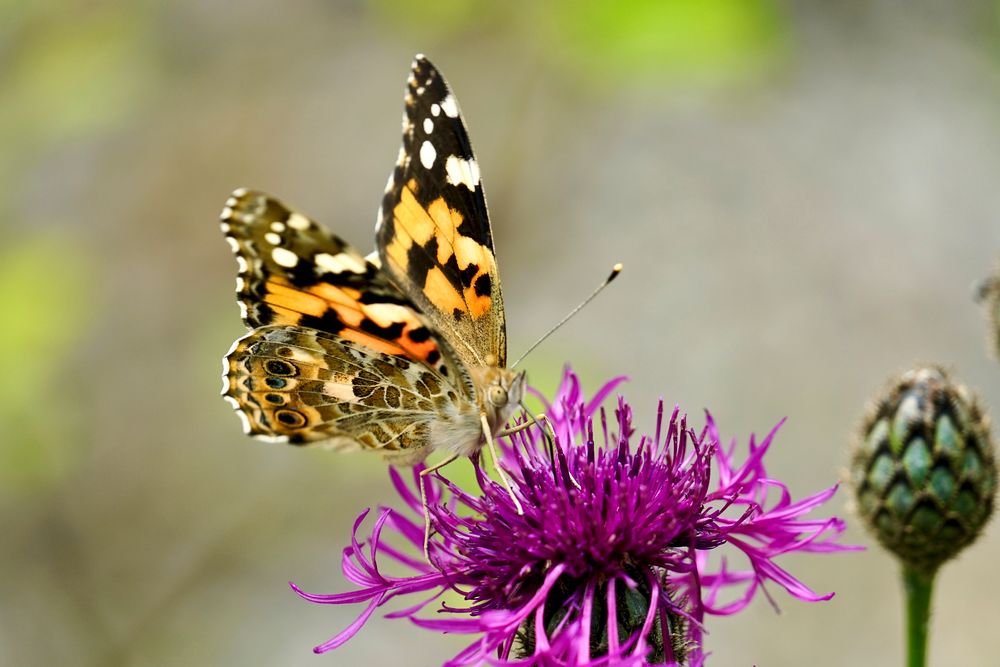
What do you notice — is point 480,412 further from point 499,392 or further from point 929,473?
point 929,473

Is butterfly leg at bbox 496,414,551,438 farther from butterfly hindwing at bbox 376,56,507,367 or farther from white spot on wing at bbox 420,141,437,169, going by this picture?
white spot on wing at bbox 420,141,437,169

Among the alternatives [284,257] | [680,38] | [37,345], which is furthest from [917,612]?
[37,345]

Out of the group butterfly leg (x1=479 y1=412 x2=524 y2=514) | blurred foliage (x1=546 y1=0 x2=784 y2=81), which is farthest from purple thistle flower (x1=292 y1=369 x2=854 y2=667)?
blurred foliage (x1=546 y1=0 x2=784 y2=81)

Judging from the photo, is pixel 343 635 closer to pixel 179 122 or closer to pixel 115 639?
pixel 115 639

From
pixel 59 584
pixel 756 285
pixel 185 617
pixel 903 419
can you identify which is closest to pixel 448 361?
pixel 903 419

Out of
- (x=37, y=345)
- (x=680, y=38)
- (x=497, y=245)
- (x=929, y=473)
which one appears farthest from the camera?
(x=497, y=245)

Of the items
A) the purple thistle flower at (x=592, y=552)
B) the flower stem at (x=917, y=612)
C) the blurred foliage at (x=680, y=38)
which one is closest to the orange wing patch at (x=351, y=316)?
the purple thistle flower at (x=592, y=552)

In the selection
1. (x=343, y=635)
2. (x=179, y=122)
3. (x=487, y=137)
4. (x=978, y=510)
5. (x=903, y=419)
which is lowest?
(x=343, y=635)
